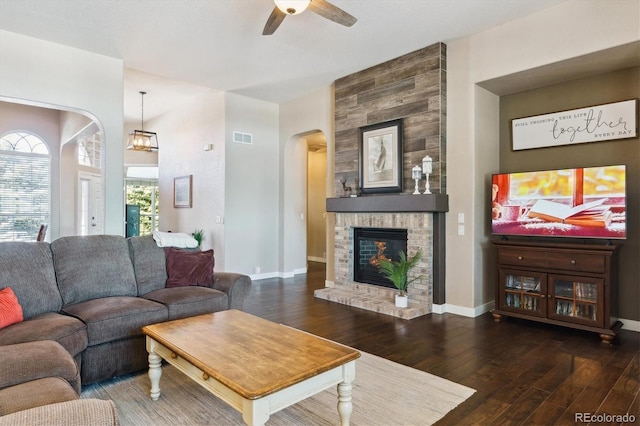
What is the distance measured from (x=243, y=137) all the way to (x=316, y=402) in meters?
5.24

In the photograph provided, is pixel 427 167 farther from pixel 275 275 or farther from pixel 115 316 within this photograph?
pixel 275 275

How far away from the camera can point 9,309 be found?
2.45 meters

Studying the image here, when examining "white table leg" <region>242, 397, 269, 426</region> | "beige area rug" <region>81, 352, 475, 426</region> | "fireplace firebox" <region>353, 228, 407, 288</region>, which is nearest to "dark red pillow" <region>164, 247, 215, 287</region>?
"beige area rug" <region>81, 352, 475, 426</region>

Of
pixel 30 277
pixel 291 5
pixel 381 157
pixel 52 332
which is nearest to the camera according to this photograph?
pixel 52 332

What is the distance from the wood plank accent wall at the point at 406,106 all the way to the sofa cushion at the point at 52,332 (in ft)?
12.5

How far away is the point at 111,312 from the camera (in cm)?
269

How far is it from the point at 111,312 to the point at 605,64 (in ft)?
16.6

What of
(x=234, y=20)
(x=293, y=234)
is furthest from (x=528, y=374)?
(x=293, y=234)

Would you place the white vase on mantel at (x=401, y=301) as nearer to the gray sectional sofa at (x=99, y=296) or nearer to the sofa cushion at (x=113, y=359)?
the gray sectional sofa at (x=99, y=296)

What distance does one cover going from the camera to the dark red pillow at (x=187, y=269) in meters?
3.58

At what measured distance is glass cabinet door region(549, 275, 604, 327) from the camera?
3500 mm

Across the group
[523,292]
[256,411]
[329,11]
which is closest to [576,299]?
[523,292]

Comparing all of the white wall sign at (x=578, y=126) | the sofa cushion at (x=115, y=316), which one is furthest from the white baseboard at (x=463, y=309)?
the sofa cushion at (x=115, y=316)

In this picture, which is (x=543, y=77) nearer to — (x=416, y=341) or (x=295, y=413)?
(x=416, y=341)
